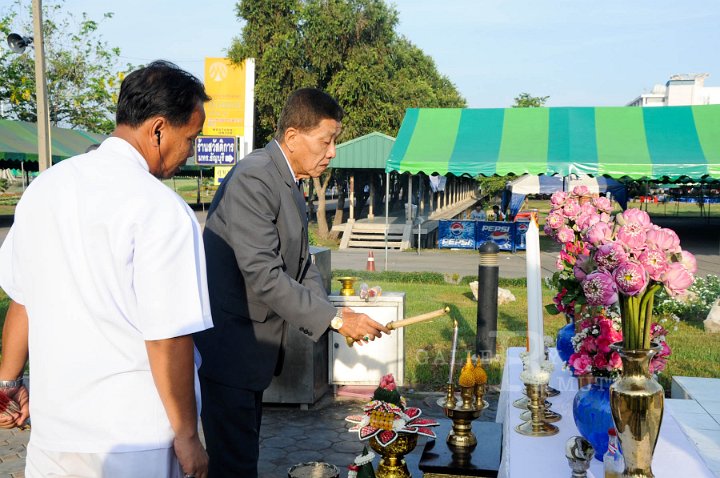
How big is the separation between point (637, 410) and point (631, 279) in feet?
1.18

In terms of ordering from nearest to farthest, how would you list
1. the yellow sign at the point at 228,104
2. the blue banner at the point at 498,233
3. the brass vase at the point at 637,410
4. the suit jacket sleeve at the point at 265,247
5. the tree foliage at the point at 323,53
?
the brass vase at the point at 637,410
the suit jacket sleeve at the point at 265,247
the yellow sign at the point at 228,104
the blue banner at the point at 498,233
the tree foliage at the point at 323,53

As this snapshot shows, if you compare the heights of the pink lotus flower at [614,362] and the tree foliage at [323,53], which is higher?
the tree foliage at [323,53]

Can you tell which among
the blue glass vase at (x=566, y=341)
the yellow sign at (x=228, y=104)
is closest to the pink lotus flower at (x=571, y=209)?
the blue glass vase at (x=566, y=341)

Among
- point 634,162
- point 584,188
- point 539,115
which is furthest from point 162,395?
point 539,115

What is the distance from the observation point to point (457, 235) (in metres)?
21.1

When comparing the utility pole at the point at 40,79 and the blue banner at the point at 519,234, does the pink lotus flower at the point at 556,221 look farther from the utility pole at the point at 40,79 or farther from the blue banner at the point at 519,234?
the blue banner at the point at 519,234

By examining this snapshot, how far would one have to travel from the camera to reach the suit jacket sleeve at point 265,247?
284cm

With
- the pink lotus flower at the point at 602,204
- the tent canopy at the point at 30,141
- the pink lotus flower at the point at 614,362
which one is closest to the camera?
the pink lotus flower at the point at 614,362

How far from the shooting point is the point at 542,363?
2.59m

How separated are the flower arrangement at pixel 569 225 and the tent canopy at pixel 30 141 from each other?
82.8ft

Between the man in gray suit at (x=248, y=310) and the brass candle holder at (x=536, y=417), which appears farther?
the man in gray suit at (x=248, y=310)

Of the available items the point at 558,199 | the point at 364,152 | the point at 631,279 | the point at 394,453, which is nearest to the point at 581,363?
the point at 631,279

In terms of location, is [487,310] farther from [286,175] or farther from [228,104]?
[228,104]

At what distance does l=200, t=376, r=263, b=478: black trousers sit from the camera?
2885 millimetres
